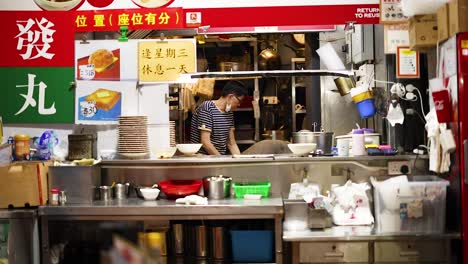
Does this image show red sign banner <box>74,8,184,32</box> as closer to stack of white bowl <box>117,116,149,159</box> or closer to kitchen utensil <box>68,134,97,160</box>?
stack of white bowl <box>117,116,149,159</box>

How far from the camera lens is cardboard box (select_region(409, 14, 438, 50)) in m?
3.94

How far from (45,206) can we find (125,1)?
184 centimetres

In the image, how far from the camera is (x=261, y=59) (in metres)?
7.89

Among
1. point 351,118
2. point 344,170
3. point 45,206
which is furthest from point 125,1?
point 351,118

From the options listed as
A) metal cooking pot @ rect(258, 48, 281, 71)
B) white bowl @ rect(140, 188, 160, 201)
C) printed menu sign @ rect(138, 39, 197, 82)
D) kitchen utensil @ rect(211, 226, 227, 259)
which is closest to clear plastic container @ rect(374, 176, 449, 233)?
kitchen utensil @ rect(211, 226, 227, 259)

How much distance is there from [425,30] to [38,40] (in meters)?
3.09

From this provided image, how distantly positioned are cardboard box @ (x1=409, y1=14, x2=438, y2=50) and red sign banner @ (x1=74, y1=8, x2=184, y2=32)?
1.88m

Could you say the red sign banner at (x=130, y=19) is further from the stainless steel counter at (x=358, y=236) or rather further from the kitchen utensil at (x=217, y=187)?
the stainless steel counter at (x=358, y=236)

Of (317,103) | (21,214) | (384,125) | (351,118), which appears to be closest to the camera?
(21,214)

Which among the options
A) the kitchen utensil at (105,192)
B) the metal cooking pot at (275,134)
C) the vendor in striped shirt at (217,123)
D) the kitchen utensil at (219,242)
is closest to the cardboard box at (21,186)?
the kitchen utensil at (105,192)

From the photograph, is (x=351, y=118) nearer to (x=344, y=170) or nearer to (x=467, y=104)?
(x=344, y=170)

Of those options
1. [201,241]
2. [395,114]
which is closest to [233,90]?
[395,114]

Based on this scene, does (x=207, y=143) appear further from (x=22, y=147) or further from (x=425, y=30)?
(x=425, y=30)

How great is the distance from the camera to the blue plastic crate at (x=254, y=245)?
13.2ft
